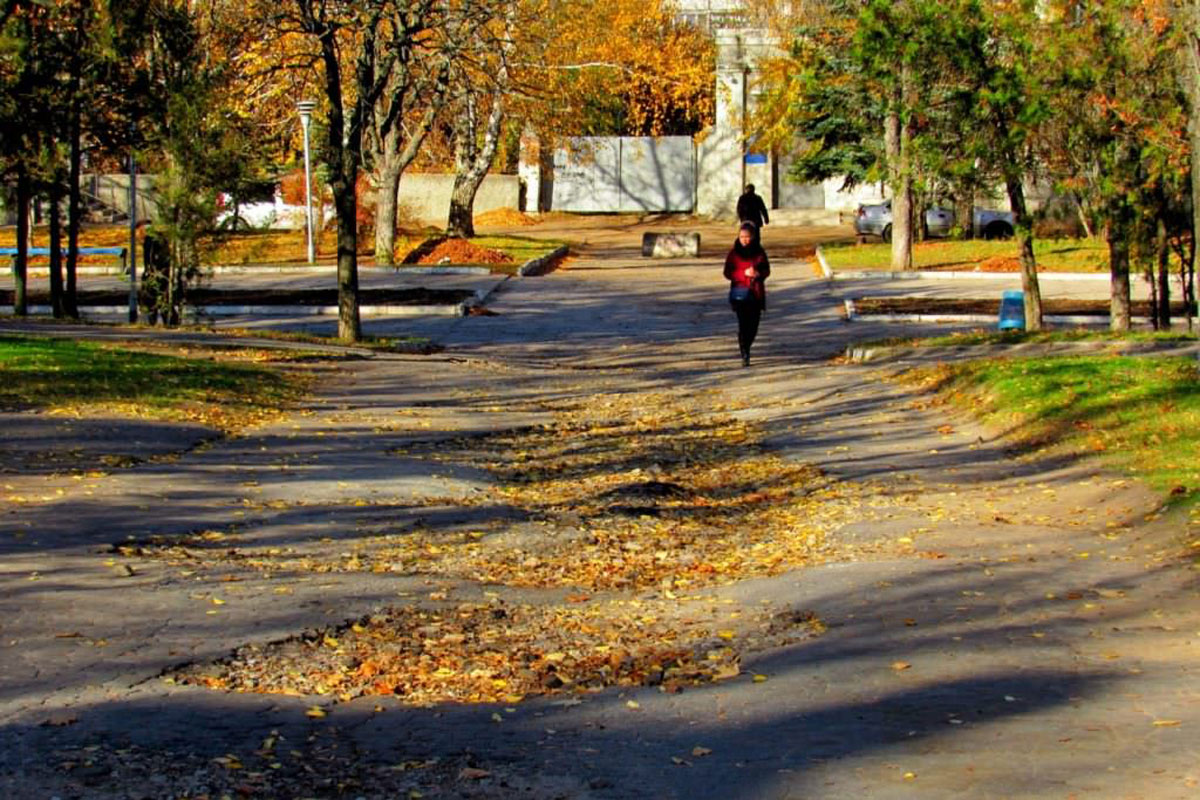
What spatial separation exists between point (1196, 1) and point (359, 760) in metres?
10.0

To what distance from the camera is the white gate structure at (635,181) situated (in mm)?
61562

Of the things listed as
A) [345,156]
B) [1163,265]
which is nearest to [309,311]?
[345,156]

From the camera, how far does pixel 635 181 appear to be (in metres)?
62.2

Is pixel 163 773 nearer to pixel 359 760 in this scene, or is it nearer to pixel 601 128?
pixel 359 760

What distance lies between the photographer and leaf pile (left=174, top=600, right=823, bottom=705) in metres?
6.30

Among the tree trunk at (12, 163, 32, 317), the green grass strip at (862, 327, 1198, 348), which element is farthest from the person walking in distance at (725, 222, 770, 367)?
the tree trunk at (12, 163, 32, 317)

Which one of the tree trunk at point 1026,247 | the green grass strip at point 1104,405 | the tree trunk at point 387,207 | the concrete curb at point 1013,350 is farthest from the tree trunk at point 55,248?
the green grass strip at point 1104,405

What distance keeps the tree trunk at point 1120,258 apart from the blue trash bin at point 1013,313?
2.38 metres

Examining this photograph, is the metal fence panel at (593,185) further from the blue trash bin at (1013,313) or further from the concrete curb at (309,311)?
the blue trash bin at (1013,313)

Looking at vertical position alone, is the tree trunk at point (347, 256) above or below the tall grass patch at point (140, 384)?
above

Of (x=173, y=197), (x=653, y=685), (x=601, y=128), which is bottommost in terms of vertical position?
(x=653, y=685)

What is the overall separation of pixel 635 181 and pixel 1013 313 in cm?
3885

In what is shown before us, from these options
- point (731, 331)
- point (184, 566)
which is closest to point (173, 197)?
point (731, 331)

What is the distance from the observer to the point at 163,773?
197 inches
